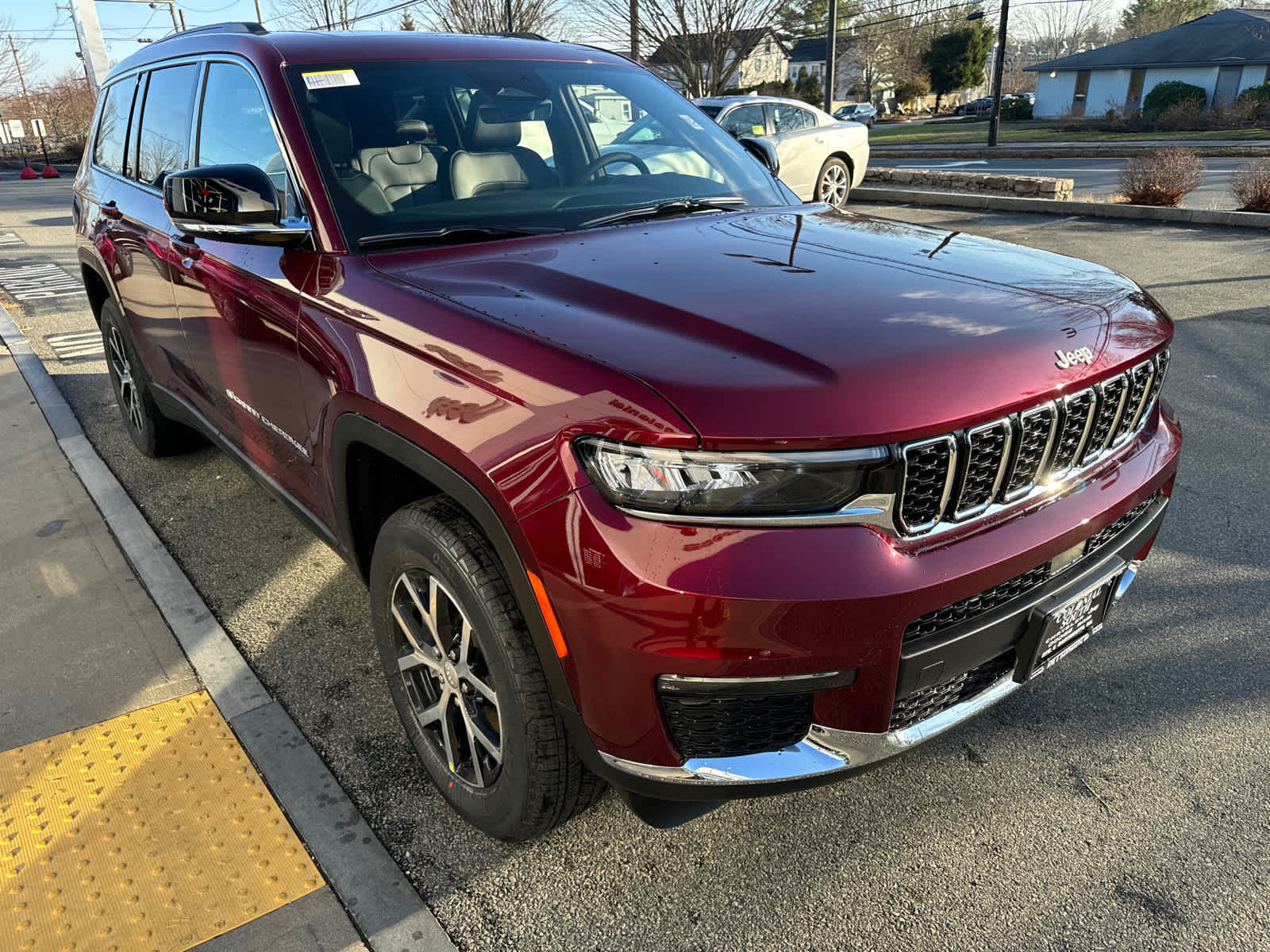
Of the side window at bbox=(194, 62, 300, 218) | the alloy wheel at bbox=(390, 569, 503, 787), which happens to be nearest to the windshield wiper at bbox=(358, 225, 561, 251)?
the side window at bbox=(194, 62, 300, 218)

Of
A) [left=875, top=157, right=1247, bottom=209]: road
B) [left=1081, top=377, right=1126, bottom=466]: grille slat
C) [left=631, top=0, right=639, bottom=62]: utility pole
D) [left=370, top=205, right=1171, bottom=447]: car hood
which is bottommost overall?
[left=875, top=157, right=1247, bottom=209]: road

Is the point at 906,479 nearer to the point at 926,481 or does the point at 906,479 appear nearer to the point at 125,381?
the point at 926,481

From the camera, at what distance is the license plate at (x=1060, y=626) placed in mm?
1945

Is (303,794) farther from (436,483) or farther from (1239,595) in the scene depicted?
(1239,595)

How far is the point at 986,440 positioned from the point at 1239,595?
85.3 inches

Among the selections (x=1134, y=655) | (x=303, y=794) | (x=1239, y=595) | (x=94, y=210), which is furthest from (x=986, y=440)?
(x=94, y=210)

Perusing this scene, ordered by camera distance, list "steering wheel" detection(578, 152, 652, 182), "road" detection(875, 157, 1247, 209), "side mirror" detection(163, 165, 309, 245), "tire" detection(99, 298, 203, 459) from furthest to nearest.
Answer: "road" detection(875, 157, 1247, 209) → "tire" detection(99, 298, 203, 459) → "steering wheel" detection(578, 152, 652, 182) → "side mirror" detection(163, 165, 309, 245)

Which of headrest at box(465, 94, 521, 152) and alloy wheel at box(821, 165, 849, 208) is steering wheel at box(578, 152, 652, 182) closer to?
headrest at box(465, 94, 521, 152)

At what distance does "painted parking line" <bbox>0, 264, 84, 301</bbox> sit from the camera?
9500 millimetres

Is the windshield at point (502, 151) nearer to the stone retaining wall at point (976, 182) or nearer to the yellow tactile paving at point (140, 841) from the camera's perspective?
the yellow tactile paving at point (140, 841)

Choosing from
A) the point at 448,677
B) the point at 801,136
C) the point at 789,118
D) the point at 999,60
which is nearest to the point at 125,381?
the point at 448,677

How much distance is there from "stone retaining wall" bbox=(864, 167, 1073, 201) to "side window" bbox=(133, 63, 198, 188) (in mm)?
11587

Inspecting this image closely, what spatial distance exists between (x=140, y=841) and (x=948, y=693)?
200cm

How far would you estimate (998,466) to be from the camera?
1.82 metres
